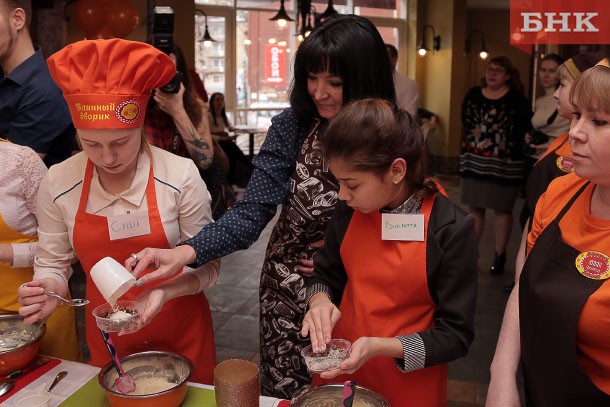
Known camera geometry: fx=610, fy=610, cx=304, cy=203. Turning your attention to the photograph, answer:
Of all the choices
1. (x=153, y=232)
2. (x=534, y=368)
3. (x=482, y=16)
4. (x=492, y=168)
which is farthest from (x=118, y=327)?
(x=482, y=16)

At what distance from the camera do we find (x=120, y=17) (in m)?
4.73

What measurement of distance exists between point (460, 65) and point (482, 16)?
2701 millimetres

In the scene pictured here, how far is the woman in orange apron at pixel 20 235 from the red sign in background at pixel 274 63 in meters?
10.1

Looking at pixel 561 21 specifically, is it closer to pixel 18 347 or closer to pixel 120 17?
pixel 18 347

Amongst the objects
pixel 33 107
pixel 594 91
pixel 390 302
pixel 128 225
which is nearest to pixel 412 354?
pixel 390 302

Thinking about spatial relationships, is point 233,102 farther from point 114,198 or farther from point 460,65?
point 114,198

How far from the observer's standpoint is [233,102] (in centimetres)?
1108

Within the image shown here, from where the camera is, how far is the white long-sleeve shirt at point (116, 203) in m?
1.65

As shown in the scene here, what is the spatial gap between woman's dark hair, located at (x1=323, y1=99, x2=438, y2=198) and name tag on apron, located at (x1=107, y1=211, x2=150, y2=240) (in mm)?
538

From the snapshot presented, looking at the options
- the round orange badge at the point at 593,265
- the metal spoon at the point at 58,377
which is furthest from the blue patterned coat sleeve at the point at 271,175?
the round orange badge at the point at 593,265

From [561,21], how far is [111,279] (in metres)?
1.86

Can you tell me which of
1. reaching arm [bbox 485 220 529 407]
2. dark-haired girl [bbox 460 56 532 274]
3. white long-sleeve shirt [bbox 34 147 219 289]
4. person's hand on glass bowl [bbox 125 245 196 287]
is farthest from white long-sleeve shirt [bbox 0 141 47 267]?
dark-haired girl [bbox 460 56 532 274]

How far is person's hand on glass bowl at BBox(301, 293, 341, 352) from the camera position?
138 cm

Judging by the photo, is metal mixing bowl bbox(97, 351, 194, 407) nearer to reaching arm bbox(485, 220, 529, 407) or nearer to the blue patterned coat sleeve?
the blue patterned coat sleeve
